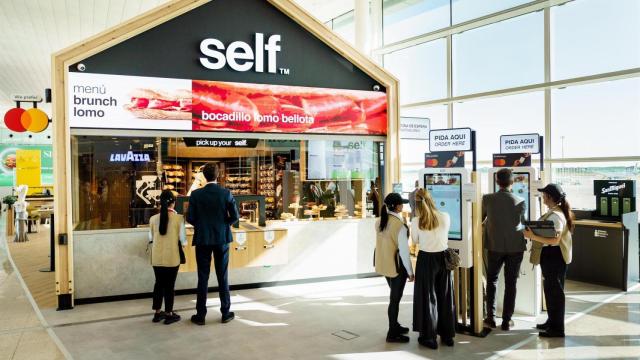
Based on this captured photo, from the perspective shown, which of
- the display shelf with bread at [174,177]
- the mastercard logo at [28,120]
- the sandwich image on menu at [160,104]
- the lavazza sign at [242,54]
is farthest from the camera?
the mastercard logo at [28,120]

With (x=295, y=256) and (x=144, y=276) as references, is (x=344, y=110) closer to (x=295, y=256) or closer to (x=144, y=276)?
(x=295, y=256)

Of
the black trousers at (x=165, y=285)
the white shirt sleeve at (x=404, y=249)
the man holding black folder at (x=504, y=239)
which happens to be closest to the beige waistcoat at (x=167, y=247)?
the black trousers at (x=165, y=285)

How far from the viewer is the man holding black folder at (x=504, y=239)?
484 cm

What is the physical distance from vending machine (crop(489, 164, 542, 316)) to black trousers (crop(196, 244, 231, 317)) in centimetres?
317

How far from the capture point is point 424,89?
1070 cm

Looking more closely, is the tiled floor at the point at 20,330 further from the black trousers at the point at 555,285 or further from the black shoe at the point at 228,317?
the black trousers at the point at 555,285

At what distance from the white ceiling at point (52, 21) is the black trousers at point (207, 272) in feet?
21.5

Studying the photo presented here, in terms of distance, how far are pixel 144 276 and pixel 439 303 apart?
13.0 ft

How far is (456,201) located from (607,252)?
3652mm

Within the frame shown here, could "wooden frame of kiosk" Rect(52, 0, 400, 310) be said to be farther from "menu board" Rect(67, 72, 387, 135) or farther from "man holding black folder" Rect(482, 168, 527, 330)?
"man holding black folder" Rect(482, 168, 527, 330)

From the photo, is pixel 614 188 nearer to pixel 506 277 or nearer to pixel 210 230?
pixel 506 277

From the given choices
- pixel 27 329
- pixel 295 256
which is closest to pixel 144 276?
pixel 27 329

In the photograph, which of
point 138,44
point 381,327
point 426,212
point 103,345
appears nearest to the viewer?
point 426,212

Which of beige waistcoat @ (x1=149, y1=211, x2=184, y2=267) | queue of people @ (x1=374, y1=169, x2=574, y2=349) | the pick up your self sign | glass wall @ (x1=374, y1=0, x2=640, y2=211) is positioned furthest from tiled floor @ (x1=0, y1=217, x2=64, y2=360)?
glass wall @ (x1=374, y1=0, x2=640, y2=211)
